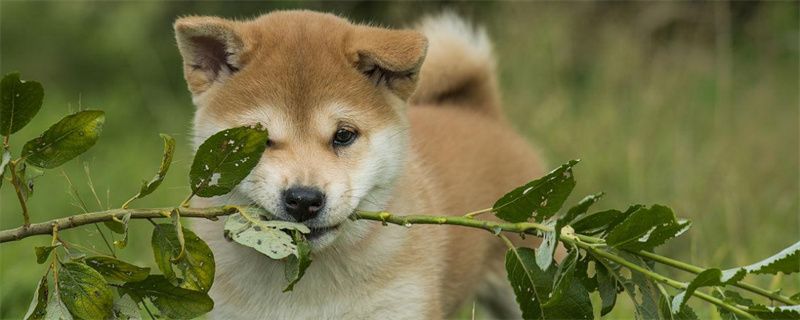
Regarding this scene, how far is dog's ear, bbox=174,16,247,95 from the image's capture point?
3613 millimetres

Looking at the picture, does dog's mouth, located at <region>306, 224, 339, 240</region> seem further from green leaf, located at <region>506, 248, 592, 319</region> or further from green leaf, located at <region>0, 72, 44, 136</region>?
green leaf, located at <region>0, 72, 44, 136</region>

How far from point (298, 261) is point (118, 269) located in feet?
1.69

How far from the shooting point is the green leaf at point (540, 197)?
2967mm

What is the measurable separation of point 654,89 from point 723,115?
50cm

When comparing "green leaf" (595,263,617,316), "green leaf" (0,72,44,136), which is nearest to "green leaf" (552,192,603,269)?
"green leaf" (595,263,617,316)

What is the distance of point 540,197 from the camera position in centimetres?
298

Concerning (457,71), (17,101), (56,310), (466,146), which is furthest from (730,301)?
(457,71)

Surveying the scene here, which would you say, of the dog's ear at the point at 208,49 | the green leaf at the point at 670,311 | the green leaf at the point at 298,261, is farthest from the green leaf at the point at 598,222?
the dog's ear at the point at 208,49

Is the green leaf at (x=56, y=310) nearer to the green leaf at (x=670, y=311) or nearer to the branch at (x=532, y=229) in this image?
the branch at (x=532, y=229)

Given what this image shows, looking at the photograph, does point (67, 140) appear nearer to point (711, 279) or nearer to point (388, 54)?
point (388, 54)

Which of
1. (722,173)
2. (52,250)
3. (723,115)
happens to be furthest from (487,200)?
(723,115)

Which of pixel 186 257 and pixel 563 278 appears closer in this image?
pixel 563 278

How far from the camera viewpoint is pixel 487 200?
4855 mm

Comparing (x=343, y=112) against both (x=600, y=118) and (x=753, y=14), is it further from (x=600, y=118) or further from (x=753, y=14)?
(x=753, y=14)
